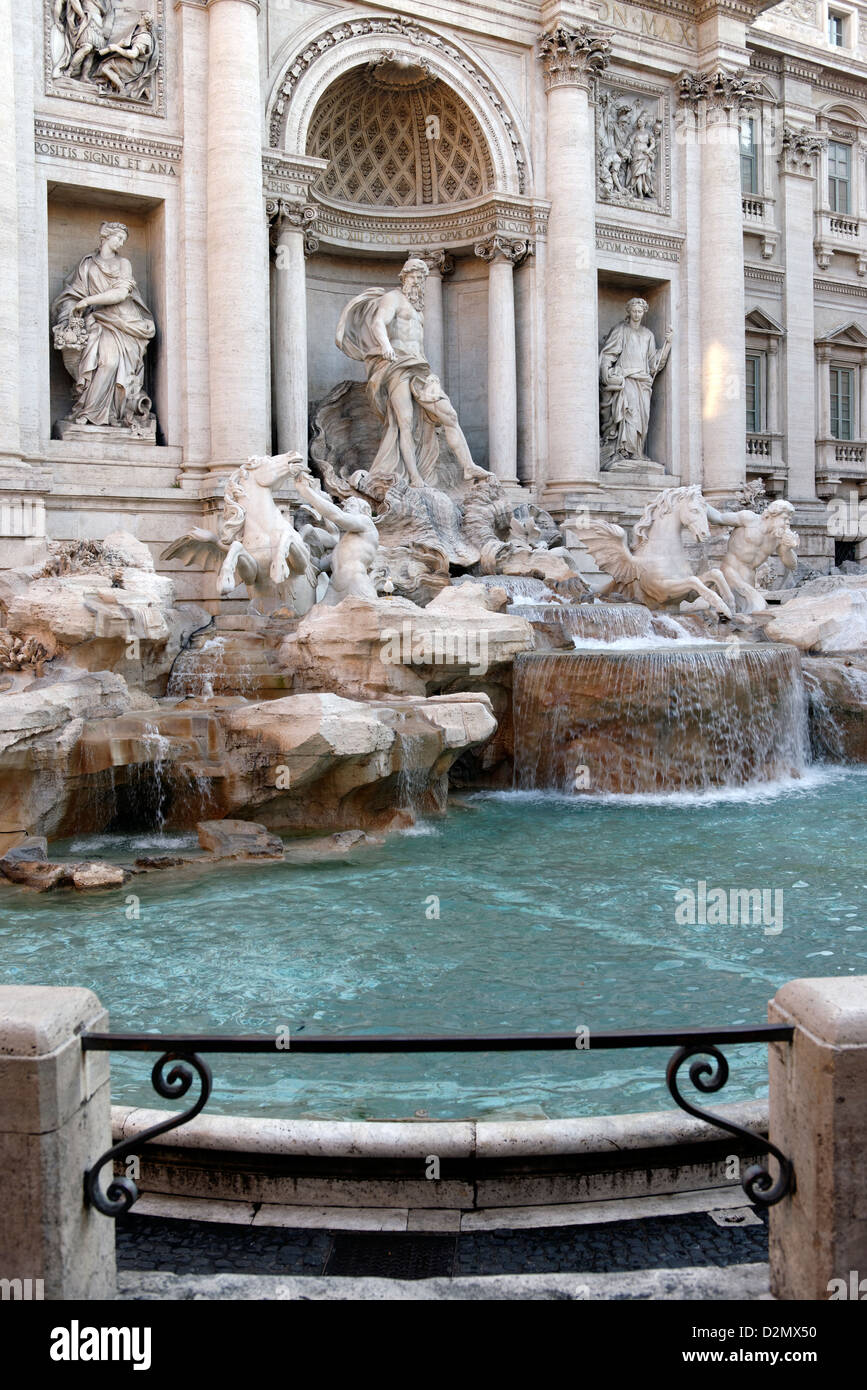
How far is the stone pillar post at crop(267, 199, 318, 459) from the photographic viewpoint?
52.8ft

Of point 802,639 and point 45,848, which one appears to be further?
point 802,639

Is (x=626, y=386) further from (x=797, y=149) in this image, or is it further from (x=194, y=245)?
(x=194, y=245)

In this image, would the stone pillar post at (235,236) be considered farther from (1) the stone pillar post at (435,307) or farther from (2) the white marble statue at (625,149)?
(2) the white marble statue at (625,149)

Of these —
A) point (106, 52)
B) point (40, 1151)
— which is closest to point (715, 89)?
point (106, 52)

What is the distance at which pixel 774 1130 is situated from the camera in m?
2.86

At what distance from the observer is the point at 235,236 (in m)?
14.8

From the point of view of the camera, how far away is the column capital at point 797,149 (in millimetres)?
22188

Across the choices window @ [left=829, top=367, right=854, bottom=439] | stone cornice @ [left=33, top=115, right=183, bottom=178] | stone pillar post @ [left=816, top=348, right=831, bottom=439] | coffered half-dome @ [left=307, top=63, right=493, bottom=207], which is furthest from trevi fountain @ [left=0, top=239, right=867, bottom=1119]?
window @ [left=829, top=367, right=854, bottom=439]

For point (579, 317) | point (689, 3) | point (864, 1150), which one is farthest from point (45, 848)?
point (689, 3)

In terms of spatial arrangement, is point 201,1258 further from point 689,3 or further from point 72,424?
point 689,3

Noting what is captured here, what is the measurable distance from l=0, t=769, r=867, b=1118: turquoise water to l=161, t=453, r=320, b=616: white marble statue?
384 centimetres

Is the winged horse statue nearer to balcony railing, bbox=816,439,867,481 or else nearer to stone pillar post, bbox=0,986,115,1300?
balcony railing, bbox=816,439,867,481

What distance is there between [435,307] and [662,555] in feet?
20.7

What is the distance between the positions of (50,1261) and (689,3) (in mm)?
21503
